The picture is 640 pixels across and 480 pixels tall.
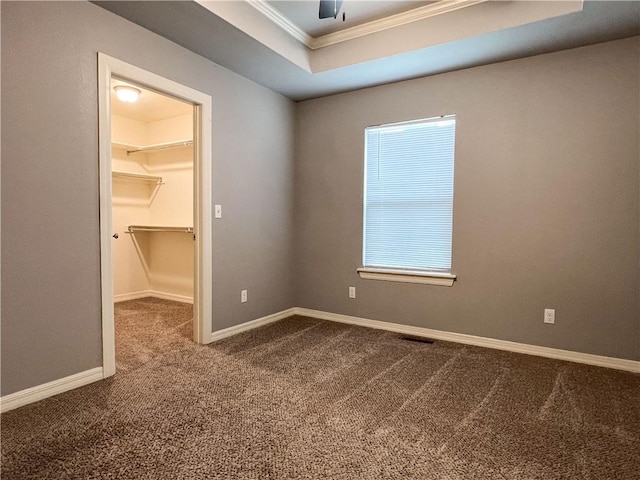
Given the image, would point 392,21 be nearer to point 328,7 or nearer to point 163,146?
point 328,7

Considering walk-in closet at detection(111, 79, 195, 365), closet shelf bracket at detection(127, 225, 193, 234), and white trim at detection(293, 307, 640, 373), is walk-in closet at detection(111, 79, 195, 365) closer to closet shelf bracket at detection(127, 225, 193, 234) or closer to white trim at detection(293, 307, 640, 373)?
closet shelf bracket at detection(127, 225, 193, 234)

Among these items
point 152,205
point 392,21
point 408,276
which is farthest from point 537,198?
point 152,205

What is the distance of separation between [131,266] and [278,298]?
2.46 m

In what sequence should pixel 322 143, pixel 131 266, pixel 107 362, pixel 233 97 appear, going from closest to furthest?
1. pixel 107 362
2. pixel 233 97
3. pixel 322 143
4. pixel 131 266

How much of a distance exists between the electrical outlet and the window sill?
2.50ft

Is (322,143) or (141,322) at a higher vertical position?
(322,143)

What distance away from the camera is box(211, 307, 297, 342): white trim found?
3359mm

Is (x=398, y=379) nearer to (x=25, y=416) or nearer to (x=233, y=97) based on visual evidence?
(x=25, y=416)

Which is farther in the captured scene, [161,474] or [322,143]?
[322,143]

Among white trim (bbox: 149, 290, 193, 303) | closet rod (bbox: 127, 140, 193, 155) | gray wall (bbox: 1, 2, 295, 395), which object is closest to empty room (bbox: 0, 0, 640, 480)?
gray wall (bbox: 1, 2, 295, 395)

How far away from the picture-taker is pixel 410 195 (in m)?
3.62

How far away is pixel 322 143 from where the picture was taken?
13.4 ft

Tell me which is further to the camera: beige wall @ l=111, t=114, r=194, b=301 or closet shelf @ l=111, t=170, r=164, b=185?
beige wall @ l=111, t=114, r=194, b=301

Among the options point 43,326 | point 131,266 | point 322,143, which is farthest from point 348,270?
point 131,266
